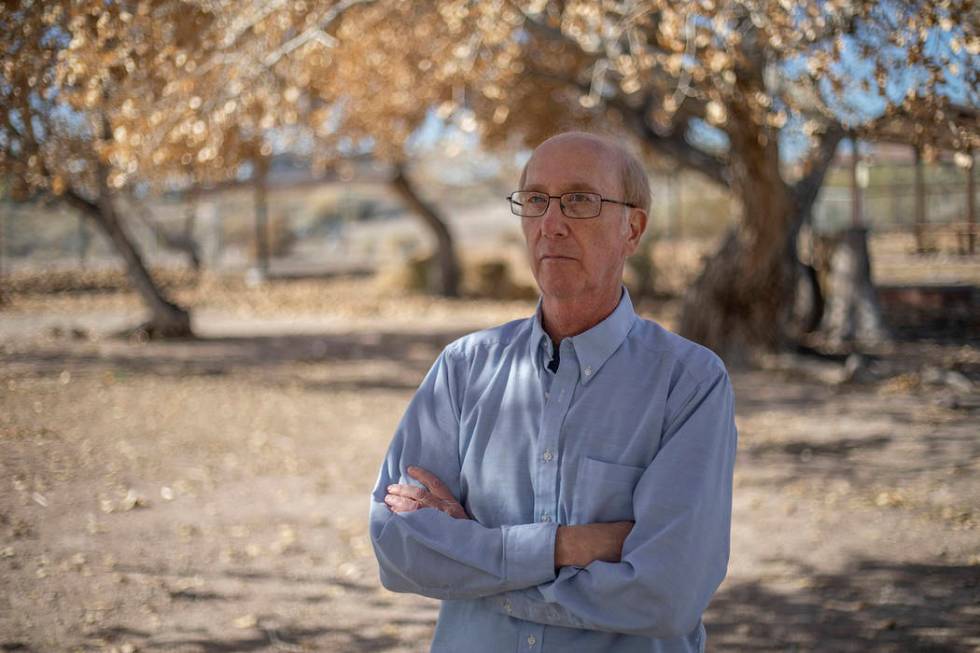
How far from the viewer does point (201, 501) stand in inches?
232

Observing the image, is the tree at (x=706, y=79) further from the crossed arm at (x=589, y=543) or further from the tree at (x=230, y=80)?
the crossed arm at (x=589, y=543)

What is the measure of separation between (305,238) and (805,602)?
3318cm

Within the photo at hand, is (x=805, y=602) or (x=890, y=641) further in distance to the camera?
(x=805, y=602)

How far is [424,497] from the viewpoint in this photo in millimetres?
2432

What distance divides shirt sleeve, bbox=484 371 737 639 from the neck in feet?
1.04

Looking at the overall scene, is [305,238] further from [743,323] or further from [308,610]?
Answer: [308,610]

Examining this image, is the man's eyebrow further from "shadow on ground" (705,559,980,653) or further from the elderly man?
"shadow on ground" (705,559,980,653)

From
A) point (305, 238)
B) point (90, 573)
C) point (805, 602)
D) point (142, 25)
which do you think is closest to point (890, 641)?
point (805, 602)

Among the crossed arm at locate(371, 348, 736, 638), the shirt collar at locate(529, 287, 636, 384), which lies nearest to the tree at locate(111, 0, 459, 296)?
the shirt collar at locate(529, 287, 636, 384)

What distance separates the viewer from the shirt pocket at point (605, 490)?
2.30 meters

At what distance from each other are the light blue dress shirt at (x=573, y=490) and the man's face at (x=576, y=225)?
119 mm

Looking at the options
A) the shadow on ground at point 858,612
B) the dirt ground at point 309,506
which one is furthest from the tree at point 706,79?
the shadow on ground at point 858,612

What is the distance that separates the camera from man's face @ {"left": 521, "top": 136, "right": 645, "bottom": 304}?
2.38 meters

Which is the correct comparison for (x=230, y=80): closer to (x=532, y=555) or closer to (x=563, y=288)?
(x=563, y=288)
